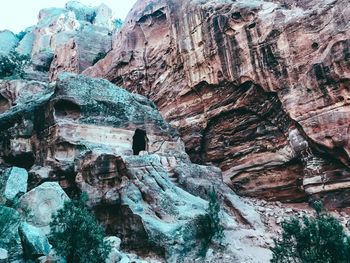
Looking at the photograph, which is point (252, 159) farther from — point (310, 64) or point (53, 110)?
point (53, 110)

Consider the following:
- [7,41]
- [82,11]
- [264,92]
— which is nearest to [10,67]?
[7,41]

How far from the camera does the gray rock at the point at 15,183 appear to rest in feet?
44.5

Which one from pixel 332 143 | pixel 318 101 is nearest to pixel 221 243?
pixel 332 143

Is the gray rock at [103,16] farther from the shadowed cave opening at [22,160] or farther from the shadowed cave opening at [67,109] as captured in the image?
the shadowed cave opening at [22,160]

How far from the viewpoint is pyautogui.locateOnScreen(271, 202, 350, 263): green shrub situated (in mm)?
8711

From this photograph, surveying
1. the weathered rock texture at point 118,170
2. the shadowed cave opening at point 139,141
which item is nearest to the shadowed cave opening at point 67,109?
the weathered rock texture at point 118,170

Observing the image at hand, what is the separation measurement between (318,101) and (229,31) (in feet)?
21.4

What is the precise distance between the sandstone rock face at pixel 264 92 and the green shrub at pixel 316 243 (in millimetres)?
6424

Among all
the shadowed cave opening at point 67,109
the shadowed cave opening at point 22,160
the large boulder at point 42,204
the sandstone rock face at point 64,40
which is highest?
the sandstone rock face at point 64,40

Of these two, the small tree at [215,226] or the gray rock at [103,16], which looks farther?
the gray rock at [103,16]

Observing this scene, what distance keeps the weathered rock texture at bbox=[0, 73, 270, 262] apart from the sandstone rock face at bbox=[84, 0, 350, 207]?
2489 millimetres

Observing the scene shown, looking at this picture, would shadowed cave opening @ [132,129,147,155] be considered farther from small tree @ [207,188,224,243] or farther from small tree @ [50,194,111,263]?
small tree @ [50,194,111,263]

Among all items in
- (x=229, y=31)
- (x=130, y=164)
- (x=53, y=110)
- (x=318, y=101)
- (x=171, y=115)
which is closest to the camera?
(x=130, y=164)

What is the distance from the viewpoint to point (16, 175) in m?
14.8
